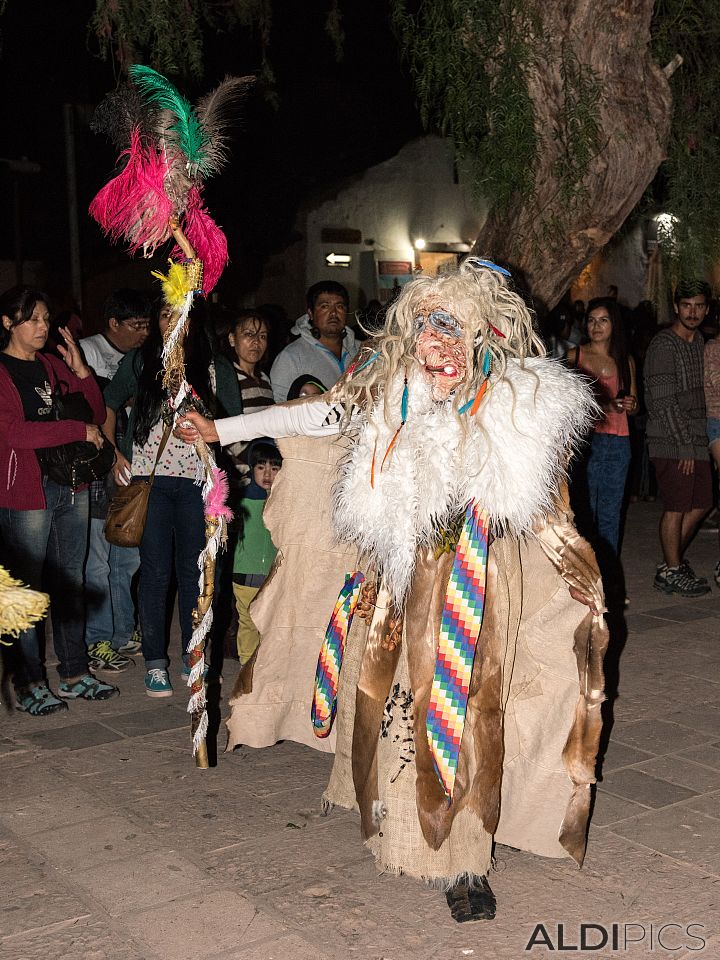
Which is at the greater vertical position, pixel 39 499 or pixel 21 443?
pixel 21 443

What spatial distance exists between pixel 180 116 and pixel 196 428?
3.68ft

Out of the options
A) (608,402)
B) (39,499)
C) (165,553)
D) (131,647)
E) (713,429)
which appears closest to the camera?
(39,499)

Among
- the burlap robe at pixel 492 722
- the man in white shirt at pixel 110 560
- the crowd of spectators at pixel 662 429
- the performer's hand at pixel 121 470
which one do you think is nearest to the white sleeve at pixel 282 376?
the man in white shirt at pixel 110 560

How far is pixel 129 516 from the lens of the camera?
5.29 m

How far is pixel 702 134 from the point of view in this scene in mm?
7238

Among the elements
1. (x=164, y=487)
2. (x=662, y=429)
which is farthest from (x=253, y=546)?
(x=662, y=429)

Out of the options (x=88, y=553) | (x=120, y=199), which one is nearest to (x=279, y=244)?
(x=88, y=553)

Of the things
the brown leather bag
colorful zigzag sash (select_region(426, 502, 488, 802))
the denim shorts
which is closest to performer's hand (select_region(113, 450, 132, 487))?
the brown leather bag

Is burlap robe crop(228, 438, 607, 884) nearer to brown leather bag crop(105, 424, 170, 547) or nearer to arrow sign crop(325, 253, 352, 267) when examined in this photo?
brown leather bag crop(105, 424, 170, 547)

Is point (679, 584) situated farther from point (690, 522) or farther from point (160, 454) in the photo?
point (160, 454)

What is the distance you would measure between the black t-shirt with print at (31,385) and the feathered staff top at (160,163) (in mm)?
1378

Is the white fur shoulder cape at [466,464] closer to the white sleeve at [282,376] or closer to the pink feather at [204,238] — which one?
the pink feather at [204,238]

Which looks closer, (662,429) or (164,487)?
(164,487)

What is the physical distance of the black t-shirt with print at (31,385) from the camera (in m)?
5.06
